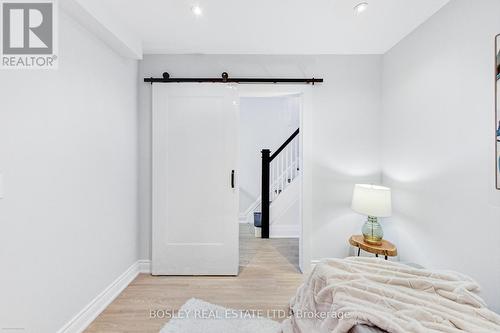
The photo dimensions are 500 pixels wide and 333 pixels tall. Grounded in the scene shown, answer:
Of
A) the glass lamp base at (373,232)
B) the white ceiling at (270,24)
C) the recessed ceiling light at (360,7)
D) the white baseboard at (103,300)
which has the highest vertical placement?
the white ceiling at (270,24)

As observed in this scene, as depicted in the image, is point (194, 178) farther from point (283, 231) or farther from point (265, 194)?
point (283, 231)

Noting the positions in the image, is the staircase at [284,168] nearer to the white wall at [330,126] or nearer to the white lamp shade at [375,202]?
the white wall at [330,126]

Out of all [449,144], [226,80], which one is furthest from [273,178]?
[449,144]

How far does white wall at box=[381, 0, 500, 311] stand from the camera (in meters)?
1.47

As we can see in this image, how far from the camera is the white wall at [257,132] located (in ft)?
16.0

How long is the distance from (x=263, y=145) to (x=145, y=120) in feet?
9.01

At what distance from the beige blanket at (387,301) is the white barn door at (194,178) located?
1.29 m

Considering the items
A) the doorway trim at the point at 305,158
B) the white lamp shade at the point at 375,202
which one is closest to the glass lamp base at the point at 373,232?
the white lamp shade at the point at 375,202

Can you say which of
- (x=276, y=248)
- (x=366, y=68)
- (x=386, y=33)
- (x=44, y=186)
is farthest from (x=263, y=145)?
(x=44, y=186)

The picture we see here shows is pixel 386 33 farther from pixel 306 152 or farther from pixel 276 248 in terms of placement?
pixel 276 248

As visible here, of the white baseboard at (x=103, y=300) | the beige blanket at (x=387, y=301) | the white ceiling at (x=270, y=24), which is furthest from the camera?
the white ceiling at (x=270, y=24)

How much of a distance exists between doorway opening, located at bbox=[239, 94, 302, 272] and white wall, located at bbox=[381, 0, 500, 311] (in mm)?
1096

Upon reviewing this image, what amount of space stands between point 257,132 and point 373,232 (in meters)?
3.21

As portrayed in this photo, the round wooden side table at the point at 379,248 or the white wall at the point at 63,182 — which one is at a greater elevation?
the white wall at the point at 63,182
